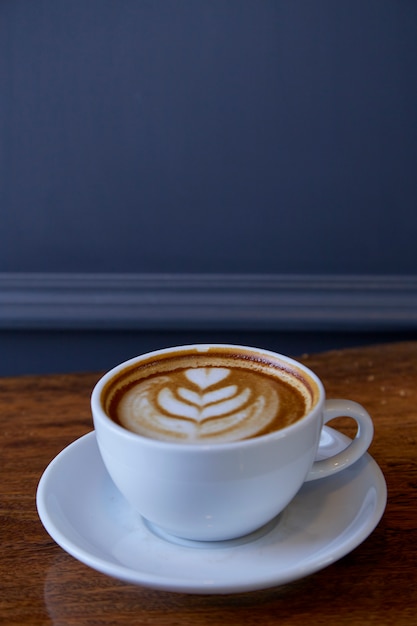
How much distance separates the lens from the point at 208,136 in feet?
4.03

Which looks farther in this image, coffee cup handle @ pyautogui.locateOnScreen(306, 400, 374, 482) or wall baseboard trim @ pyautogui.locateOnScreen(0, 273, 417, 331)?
wall baseboard trim @ pyautogui.locateOnScreen(0, 273, 417, 331)

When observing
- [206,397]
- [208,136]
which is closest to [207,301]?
[208,136]

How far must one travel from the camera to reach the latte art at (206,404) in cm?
44

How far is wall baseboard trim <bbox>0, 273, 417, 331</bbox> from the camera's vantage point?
4.20 feet

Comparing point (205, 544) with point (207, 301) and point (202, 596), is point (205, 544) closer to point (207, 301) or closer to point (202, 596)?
point (202, 596)

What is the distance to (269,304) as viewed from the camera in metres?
1.29

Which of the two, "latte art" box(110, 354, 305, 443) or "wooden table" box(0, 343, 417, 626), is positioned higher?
"latte art" box(110, 354, 305, 443)

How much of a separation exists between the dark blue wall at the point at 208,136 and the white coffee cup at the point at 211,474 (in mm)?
844

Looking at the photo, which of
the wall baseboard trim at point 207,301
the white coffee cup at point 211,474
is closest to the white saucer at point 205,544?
the white coffee cup at point 211,474

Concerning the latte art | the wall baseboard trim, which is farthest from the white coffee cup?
the wall baseboard trim

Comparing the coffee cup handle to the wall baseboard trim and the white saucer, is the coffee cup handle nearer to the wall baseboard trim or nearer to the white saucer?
the white saucer

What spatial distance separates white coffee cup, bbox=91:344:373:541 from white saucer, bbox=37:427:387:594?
1 centimetres

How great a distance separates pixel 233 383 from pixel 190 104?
828 mm

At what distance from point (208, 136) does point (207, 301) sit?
0.99ft
